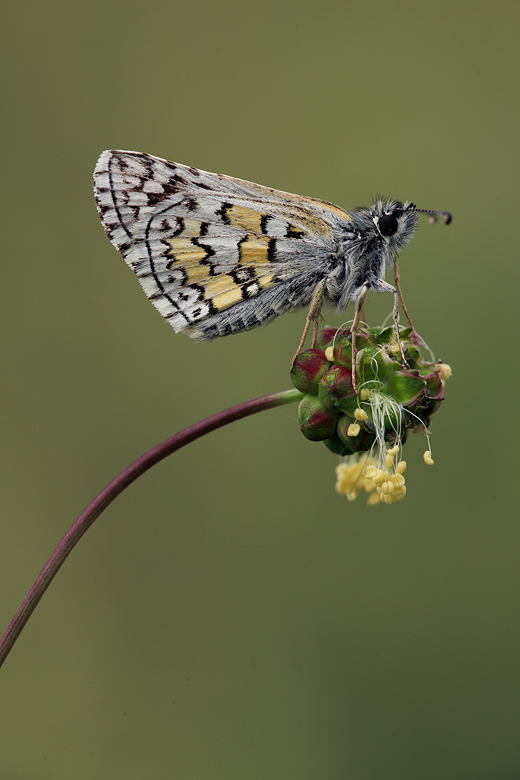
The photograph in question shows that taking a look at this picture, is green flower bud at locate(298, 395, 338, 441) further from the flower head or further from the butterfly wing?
the butterfly wing

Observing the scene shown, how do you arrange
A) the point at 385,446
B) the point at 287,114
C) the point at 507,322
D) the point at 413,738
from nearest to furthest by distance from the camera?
1. the point at 385,446
2. the point at 413,738
3. the point at 507,322
4. the point at 287,114

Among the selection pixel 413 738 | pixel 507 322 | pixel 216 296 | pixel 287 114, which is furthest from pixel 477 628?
pixel 287 114

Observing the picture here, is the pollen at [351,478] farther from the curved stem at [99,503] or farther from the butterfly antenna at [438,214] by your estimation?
the butterfly antenna at [438,214]

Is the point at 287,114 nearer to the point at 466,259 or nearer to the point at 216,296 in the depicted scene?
the point at 466,259

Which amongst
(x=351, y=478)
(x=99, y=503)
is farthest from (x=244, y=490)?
(x=99, y=503)

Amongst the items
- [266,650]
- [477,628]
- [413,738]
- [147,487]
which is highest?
[147,487]

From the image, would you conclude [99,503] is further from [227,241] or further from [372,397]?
[227,241]
